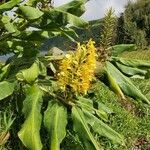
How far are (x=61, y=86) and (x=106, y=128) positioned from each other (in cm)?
54

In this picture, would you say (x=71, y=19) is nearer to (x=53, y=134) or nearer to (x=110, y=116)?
(x=53, y=134)

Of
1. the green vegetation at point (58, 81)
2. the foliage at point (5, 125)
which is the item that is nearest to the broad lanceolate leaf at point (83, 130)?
the green vegetation at point (58, 81)

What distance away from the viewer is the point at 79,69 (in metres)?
4.20

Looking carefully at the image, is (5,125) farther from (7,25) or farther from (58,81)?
(7,25)

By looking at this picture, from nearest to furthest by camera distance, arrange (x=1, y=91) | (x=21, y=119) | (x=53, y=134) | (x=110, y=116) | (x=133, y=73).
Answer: (x=53, y=134) → (x=1, y=91) → (x=21, y=119) → (x=133, y=73) → (x=110, y=116)

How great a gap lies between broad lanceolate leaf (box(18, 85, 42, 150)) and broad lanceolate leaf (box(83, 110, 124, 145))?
0.39m

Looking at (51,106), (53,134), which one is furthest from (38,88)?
Result: (53,134)

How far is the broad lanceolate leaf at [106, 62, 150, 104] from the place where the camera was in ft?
16.7

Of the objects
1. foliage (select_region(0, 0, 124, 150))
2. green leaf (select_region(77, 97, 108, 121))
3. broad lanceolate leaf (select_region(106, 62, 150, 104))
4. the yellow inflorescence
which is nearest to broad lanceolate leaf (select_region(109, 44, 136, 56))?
broad lanceolate leaf (select_region(106, 62, 150, 104))

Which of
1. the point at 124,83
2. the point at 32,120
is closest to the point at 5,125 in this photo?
the point at 32,120

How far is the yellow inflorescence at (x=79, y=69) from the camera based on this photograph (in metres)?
4.19

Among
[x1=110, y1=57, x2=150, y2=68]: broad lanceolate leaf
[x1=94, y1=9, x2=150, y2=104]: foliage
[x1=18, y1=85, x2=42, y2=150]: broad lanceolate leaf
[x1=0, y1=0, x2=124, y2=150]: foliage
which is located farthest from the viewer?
[x1=110, y1=57, x2=150, y2=68]: broad lanceolate leaf

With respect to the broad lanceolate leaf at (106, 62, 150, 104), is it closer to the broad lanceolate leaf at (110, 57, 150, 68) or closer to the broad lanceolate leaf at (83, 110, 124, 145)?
the broad lanceolate leaf at (110, 57, 150, 68)

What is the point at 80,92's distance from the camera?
4.35 meters
